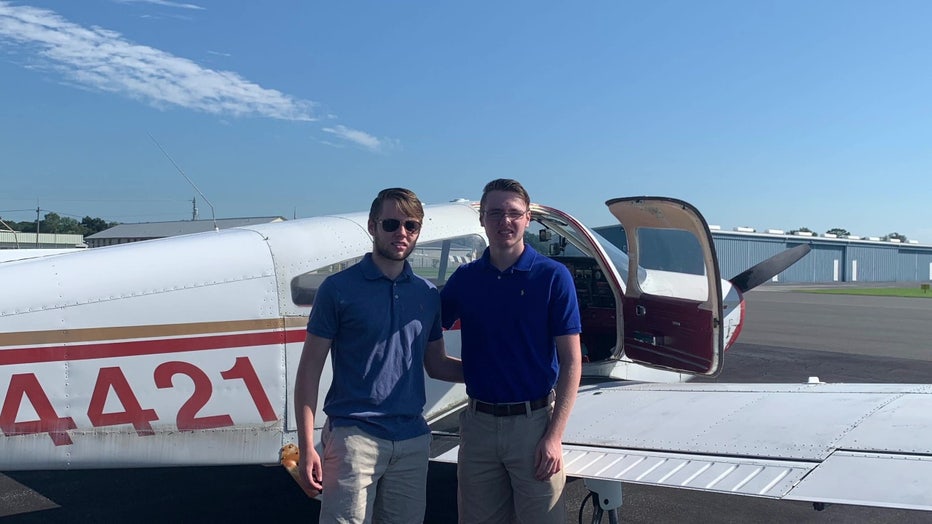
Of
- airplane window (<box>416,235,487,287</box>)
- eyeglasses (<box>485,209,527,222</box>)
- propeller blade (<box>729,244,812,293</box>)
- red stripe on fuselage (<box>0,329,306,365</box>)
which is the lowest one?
red stripe on fuselage (<box>0,329,306,365</box>)

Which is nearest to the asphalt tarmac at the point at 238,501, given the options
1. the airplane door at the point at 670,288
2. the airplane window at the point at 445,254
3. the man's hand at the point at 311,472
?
the airplane door at the point at 670,288

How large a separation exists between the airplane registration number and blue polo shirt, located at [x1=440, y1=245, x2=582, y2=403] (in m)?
1.36

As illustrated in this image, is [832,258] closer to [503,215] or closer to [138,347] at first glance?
[503,215]

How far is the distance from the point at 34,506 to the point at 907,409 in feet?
20.0

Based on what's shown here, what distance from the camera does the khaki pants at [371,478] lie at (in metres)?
2.41

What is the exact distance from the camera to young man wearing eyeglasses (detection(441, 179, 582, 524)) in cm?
263

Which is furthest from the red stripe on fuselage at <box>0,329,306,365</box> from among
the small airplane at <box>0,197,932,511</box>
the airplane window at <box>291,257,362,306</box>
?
the airplane window at <box>291,257,362,306</box>

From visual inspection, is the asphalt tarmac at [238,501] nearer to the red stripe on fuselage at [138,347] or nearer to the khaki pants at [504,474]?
the red stripe on fuselage at [138,347]

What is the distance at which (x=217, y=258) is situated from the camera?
3598mm

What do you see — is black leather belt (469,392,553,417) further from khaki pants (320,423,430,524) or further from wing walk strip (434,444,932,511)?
wing walk strip (434,444,932,511)

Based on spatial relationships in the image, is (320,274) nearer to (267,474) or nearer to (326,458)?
(326,458)

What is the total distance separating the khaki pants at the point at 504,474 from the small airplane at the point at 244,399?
28.8 inches

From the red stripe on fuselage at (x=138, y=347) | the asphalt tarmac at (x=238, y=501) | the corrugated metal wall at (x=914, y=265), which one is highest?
the red stripe on fuselage at (x=138, y=347)

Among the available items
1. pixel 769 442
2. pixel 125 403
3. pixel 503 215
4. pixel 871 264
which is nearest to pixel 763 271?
pixel 769 442
